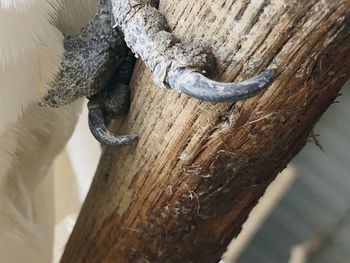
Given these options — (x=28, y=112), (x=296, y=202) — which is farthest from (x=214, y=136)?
(x=296, y=202)

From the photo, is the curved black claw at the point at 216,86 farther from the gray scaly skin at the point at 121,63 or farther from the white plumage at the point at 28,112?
the white plumage at the point at 28,112

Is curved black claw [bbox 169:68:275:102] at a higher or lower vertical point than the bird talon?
higher

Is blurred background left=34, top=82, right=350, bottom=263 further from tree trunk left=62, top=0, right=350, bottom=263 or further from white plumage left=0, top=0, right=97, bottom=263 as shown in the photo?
tree trunk left=62, top=0, right=350, bottom=263

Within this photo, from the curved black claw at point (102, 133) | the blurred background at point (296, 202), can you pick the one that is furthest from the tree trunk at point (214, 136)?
the blurred background at point (296, 202)

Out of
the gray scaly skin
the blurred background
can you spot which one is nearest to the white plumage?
the gray scaly skin

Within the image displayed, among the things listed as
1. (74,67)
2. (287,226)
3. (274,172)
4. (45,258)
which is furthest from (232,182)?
(287,226)

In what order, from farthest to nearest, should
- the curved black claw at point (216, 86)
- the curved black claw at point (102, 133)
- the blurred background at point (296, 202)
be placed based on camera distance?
1. the blurred background at point (296, 202)
2. the curved black claw at point (102, 133)
3. the curved black claw at point (216, 86)
